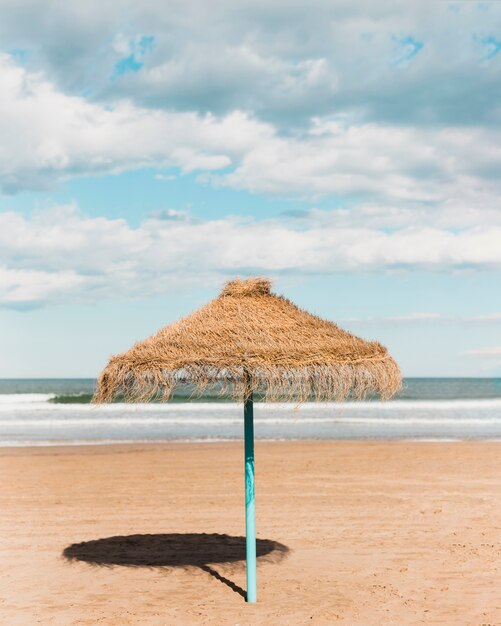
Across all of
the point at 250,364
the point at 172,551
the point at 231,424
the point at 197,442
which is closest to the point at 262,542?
the point at 172,551

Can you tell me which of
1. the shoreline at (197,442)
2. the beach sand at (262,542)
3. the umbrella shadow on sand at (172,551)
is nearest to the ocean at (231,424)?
the shoreline at (197,442)

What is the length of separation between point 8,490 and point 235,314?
338 inches

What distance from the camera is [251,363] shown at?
5.98 metres

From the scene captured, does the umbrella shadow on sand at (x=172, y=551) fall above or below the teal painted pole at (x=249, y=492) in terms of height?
below

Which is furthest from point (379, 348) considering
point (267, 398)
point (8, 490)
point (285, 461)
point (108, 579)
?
point (285, 461)

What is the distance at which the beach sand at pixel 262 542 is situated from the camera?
683 cm

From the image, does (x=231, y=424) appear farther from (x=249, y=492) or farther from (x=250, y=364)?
(x=250, y=364)

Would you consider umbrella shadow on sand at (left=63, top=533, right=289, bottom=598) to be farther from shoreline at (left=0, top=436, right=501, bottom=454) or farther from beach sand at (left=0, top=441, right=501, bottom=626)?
shoreline at (left=0, top=436, right=501, bottom=454)

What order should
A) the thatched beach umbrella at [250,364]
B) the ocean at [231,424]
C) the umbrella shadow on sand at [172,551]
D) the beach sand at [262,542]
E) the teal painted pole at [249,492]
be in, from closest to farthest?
the thatched beach umbrella at [250,364] → the teal painted pole at [249,492] → the beach sand at [262,542] → the umbrella shadow on sand at [172,551] → the ocean at [231,424]

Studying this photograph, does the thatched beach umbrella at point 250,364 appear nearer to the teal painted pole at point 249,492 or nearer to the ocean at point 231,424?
the teal painted pole at point 249,492

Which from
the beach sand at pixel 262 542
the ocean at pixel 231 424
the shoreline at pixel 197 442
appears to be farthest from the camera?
the ocean at pixel 231 424

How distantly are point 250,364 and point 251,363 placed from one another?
1 centimetres

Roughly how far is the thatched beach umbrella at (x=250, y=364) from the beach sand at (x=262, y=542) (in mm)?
1073

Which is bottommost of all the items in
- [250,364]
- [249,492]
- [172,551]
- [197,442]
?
[172,551]
